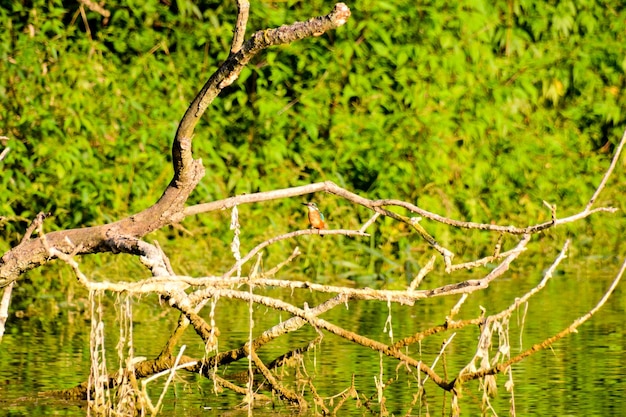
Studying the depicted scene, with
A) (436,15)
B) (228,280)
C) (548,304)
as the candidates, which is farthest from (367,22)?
(228,280)

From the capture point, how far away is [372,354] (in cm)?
784

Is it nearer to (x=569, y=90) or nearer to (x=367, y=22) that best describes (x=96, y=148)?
(x=367, y=22)

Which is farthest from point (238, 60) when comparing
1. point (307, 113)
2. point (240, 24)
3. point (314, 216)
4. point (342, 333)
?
point (307, 113)

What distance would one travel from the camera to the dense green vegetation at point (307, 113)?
36.0 ft

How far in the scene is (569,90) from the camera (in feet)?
44.5

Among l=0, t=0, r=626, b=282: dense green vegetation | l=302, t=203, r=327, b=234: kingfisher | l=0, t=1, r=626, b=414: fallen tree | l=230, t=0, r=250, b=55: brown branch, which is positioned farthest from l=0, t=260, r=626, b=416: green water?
l=0, t=0, r=626, b=282: dense green vegetation

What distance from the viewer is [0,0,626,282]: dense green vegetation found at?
10969mm

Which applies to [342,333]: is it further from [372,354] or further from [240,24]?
[372,354]

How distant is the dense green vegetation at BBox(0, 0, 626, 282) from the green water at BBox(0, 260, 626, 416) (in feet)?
3.92

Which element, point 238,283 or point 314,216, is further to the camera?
point 314,216

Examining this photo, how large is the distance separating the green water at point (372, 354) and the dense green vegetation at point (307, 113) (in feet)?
3.92

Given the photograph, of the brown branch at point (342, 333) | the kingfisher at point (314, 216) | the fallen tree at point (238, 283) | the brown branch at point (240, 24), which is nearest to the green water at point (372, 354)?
the fallen tree at point (238, 283)

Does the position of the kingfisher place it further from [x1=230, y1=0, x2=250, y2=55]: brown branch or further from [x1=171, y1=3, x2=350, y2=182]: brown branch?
[x1=230, y1=0, x2=250, y2=55]: brown branch

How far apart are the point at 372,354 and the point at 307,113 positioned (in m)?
4.30
